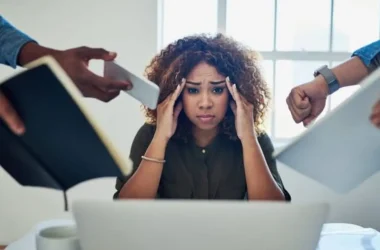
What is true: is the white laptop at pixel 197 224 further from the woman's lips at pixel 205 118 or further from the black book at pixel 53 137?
the woman's lips at pixel 205 118

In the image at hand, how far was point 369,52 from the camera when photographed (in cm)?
119

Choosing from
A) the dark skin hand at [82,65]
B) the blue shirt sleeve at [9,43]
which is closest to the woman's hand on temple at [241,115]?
the dark skin hand at [82,65]

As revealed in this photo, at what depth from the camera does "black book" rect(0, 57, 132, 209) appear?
0.64 metres

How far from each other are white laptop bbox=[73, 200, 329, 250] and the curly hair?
76 cm

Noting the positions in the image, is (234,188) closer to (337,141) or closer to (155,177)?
(155,177)

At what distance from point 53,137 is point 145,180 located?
58 cm

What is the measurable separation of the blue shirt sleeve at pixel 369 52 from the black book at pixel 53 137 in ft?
2.44

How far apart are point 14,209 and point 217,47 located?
48.7 inches

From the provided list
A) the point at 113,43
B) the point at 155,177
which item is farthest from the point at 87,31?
the point at 155,177

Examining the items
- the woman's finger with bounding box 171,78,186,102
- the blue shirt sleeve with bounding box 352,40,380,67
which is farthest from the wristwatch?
the woman's finger with bounding box 171,78,186,102

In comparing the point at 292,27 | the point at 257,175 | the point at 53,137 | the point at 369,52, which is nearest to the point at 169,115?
the point at 257,175

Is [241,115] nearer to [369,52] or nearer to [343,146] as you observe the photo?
[369,52]

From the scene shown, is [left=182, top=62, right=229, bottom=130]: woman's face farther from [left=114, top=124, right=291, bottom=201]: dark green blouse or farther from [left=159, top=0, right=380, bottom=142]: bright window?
[left=159, top=0, right=380, bottom=142]: bright window

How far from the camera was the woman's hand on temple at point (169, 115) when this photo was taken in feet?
4.44
